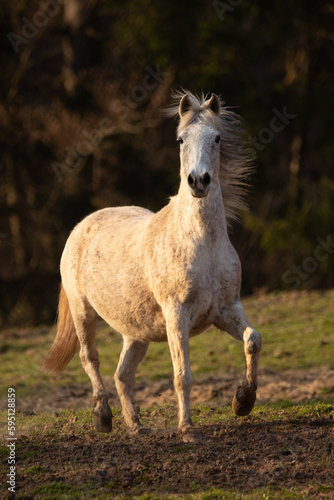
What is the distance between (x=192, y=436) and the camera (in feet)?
16.8

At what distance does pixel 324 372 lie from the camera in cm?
882

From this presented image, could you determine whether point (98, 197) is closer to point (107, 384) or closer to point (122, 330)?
point (107, 384)

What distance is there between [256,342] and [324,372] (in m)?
3.88

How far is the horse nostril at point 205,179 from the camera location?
4906mm

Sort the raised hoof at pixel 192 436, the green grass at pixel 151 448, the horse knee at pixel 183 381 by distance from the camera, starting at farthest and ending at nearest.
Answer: the horse knee at pixel 183 381, the raised hoof at pixel 192 436, the green grass at pixel 151 448

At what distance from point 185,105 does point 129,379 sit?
2.40 m
